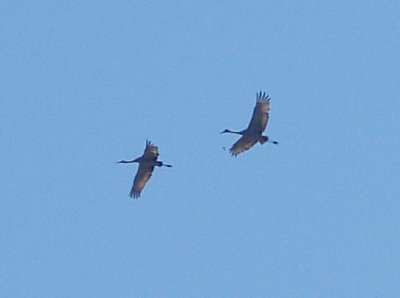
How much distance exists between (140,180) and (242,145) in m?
3.70

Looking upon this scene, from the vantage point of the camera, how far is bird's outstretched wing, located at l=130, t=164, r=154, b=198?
120 m

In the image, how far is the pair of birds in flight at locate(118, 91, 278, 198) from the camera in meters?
119

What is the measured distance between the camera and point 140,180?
4754 inches

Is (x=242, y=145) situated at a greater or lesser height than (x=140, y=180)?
greater

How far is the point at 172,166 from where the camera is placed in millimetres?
119875

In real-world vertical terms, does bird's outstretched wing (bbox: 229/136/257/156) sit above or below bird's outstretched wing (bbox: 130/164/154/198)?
above

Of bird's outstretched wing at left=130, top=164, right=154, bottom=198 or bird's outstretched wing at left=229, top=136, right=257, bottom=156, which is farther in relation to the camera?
bird's outstretched wing at left=229, top=136, right=257, bottom=156

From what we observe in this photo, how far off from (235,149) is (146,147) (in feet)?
12.0

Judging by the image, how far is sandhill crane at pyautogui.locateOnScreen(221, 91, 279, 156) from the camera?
119m

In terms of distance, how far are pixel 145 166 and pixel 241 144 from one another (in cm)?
344

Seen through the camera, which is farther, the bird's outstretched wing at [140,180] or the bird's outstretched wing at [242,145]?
the bird's outstretched wing at [242,145]

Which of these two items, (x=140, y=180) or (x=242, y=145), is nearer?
(x=140, y=180)

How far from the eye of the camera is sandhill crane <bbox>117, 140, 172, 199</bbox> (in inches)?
4690

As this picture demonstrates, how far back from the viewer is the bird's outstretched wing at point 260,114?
119 m
